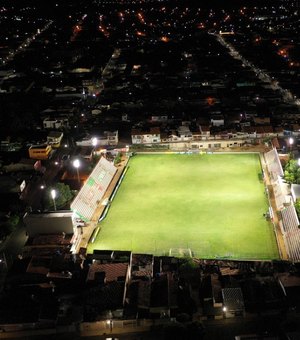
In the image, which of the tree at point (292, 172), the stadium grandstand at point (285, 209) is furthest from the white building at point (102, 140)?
the tree at point (292, 172)

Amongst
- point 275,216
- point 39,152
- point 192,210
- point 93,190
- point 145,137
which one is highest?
point 145,137

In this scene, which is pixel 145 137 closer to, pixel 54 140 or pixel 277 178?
pixel 54 140

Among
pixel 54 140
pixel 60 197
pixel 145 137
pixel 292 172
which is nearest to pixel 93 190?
pixel 60 197

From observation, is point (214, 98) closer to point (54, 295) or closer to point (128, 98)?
point (128, 98)

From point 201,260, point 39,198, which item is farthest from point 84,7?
point 201,260

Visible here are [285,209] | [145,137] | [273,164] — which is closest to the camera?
[285,209]

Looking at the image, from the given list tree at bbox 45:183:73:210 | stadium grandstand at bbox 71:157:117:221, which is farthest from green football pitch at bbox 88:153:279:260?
tree at bbox 45:183:73:210
